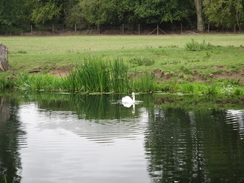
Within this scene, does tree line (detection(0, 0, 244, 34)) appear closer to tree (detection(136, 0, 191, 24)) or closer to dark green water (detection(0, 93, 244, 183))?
tree (detection(136, 0, 191, 24))

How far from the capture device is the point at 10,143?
530 inches

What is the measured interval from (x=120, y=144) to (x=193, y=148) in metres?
1.73

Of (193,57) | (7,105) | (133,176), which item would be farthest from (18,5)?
(133,176)

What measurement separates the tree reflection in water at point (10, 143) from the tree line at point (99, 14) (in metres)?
51.7

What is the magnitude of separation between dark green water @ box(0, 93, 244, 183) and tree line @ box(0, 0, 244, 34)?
168 feet

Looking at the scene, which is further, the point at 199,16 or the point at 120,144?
the point at 199,16

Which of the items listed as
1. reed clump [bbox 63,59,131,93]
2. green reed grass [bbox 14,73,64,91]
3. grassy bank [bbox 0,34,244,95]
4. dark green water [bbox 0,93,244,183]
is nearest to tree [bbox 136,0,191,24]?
grassy bank [bbox 0,34,244,95]

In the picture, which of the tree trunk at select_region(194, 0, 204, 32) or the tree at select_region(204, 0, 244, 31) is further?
the tree trunk at select_region(194, 0, 204, 32)

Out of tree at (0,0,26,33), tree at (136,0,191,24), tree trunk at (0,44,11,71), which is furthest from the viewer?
tree at (0,0,26,33)

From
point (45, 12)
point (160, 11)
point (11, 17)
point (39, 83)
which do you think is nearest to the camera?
point (39, 83)

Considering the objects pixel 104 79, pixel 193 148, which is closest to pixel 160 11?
pixel 104 79

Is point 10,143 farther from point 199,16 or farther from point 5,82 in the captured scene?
point 199,16

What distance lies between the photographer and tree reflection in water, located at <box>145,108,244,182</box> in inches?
407

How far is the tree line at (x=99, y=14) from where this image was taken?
254 feet
